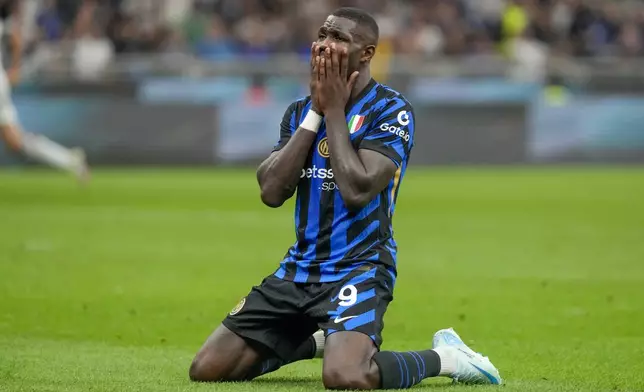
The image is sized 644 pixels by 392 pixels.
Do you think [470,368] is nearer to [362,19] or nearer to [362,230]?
[362,230]

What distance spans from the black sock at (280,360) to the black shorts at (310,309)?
6cm

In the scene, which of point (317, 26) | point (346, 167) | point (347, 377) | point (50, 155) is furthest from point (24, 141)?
point (347, 377)

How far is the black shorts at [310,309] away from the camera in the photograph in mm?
6828

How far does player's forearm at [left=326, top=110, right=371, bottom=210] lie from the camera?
22.3 feet

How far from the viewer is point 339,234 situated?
23.1 ft

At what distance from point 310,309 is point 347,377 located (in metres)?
0.54

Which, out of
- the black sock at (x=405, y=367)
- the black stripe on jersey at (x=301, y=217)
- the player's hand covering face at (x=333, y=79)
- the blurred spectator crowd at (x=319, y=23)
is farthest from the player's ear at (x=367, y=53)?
the blurred spectator crowd at (x=319, y=23)

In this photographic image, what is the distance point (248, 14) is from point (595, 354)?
24.8 metres

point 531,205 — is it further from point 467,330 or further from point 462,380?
point 462,380

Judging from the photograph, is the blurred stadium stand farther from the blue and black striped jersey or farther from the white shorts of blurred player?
the blue and black striped jersey

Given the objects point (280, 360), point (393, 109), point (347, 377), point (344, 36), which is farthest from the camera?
point (280, 360)

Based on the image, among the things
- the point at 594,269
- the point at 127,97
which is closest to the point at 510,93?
the point at 127,97

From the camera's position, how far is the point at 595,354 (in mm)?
8281

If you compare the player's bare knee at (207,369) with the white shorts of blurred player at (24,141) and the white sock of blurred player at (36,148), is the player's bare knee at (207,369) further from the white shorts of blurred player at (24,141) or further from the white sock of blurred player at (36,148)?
the white sock of blurred player at (36,148)
